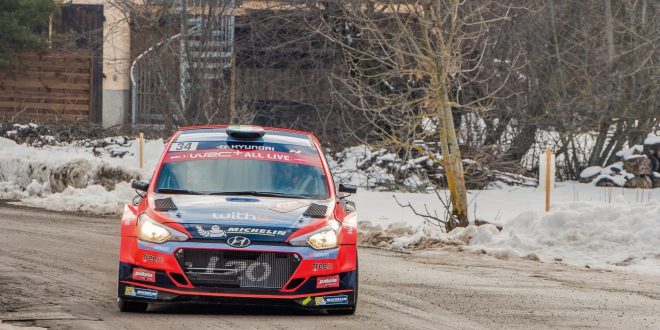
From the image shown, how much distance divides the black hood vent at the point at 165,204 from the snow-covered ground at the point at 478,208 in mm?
6989

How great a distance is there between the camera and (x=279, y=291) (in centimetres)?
1057

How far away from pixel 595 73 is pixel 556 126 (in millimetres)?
1422

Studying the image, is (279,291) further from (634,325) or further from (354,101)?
→ (354,101)

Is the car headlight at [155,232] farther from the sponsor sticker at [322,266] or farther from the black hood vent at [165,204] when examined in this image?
the sponsor sticker at [322,266]

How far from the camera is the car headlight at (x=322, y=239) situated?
10.6m

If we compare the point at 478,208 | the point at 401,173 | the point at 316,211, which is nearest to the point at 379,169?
the point at 401,173

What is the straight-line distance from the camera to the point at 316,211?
434 inches

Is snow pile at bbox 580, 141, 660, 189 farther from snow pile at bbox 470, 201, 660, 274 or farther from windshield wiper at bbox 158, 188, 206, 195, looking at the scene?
windshield wiper at bbox 158, 188, 206, 195

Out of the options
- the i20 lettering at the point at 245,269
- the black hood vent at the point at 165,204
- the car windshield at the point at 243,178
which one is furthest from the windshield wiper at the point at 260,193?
the i20 lettering at the point at 245,269

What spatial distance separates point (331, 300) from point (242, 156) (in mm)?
1831

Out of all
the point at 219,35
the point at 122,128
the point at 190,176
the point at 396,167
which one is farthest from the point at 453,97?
the point at 190,176

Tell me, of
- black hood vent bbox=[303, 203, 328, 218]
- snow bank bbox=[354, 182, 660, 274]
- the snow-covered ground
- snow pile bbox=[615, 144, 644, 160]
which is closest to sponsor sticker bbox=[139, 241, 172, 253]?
black hood vent bbox=[303, 203, 328, 218]

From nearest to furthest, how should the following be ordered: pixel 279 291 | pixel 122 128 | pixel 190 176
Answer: pixel 279 291 → pixel 190 176 → pixel 122 128

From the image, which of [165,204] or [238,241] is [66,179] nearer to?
[165,204]
